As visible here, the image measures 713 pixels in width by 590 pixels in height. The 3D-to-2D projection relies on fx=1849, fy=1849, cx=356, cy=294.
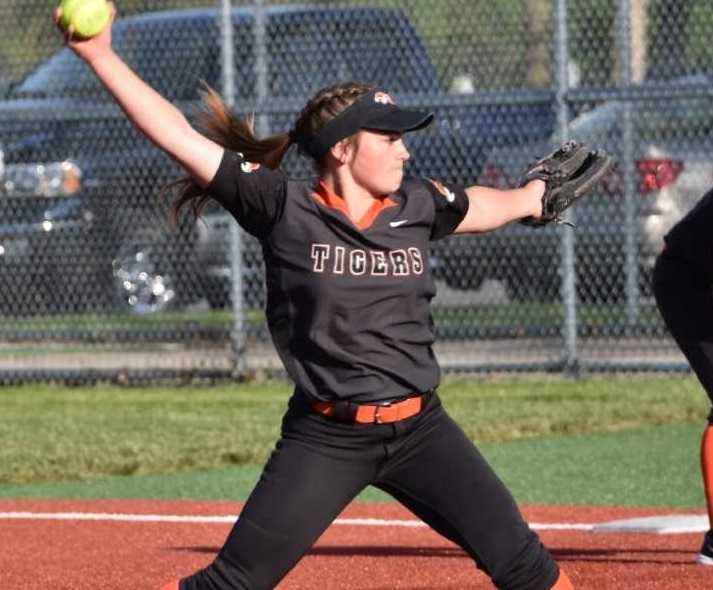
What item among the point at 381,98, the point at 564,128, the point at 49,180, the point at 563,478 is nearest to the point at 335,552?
the point at 563,478

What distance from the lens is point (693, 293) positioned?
614 cm

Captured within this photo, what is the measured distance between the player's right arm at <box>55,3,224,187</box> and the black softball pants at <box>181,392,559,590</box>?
0.66m

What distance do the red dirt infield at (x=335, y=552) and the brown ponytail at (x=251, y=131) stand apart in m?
1.78

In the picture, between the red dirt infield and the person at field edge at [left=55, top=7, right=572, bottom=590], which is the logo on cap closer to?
the person at field edge at [left=55, top=7, right=572, bottom=590]

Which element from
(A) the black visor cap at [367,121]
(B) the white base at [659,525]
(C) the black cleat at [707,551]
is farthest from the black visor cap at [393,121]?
(B) the white base at [659,525]

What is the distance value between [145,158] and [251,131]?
818cm

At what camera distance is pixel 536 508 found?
8.05 m

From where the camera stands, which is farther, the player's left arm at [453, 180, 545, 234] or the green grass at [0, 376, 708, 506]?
the green grass at [0, 376, 708, 506]

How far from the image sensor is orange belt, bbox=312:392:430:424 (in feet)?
15.3

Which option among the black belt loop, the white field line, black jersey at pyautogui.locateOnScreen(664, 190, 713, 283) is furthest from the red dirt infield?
the black belt loop

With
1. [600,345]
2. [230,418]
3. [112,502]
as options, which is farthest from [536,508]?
[600,345]

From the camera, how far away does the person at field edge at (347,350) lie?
458 centimetres

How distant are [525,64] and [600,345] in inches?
79.6

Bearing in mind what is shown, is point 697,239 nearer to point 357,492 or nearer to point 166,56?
point 357,492
